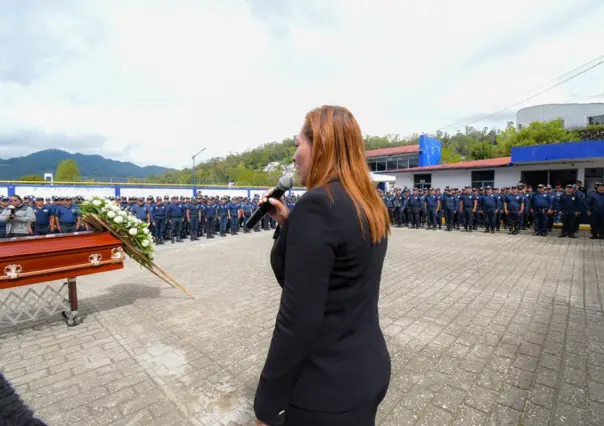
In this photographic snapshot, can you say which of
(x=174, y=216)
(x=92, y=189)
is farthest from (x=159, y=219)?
(x=92, y=189)

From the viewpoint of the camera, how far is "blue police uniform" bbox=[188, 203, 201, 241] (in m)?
13.8

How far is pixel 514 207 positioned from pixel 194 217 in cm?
1375

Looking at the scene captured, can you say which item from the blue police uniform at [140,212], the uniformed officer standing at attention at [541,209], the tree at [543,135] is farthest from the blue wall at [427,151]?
the blue police uniform at [140,212]

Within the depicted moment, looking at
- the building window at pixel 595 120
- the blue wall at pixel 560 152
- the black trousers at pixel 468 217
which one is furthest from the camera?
the building window at pixel 595 120

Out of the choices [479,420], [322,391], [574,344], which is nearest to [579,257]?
[574,344]

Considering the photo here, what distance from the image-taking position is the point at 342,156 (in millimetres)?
1226

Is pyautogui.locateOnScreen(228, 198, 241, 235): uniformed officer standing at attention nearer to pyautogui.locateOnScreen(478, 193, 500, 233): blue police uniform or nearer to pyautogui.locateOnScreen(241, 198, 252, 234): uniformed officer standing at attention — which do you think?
pyautogui.locateOnScreen(241, 198, 252, 234): uniformed officer standing at attention

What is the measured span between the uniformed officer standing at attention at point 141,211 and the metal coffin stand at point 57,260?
769 cm

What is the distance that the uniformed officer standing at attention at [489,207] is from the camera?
544 inches

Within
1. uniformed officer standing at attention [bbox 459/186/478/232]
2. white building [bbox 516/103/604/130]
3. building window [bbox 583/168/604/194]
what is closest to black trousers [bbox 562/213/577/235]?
uniformed officer standing at attention [bbox 459/186/478/232]

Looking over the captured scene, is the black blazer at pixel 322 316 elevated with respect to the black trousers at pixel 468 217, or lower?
elevated

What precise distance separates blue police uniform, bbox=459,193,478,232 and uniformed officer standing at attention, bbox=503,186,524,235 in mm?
1231

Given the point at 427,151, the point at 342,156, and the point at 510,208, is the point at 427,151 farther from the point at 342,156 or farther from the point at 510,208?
the point at 342,156

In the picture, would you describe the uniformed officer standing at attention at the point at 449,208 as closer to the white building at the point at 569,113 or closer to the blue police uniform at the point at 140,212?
the blue police uniform at the point at 140,212
